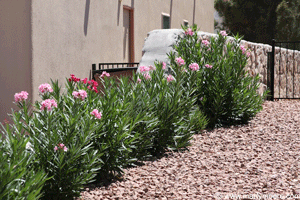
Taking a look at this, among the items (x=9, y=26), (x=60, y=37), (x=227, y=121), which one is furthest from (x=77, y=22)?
(x=227, y=121)

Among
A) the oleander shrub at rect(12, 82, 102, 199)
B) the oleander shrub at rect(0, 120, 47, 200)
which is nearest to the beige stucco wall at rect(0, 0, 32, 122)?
the oleander shrub at rect(12, 82, 102, 199)

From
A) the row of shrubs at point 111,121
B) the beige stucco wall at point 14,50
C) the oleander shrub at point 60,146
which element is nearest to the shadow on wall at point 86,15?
the beige stucco wall at point 14,50

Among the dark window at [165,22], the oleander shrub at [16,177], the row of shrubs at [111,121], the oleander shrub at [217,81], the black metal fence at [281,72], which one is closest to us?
the oleander shrub at [16,177]

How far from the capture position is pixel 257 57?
31.4 ft

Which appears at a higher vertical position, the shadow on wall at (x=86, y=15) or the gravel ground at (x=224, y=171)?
the shadow on wall at (x=86, y=15)

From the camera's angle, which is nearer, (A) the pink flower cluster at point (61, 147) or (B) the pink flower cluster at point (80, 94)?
(A) the pink flower cluster at point (61, 147)

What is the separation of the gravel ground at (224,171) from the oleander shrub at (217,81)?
313 millimetres

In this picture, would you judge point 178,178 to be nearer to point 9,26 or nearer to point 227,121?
point 227,121

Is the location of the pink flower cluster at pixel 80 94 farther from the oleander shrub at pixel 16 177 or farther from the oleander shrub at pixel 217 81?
the oleander shrub at pixel 217 81

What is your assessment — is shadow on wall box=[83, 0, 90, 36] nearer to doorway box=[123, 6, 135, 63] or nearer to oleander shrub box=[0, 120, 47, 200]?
doorway box=[123, 6, 135, 63]

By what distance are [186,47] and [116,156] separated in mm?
3024

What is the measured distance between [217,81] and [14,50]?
12.2 feet

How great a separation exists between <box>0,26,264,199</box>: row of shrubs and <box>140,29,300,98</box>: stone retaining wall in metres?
0.22

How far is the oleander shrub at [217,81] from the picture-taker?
6137mm
